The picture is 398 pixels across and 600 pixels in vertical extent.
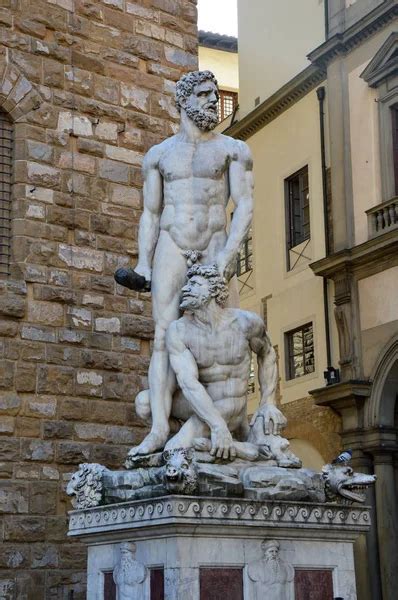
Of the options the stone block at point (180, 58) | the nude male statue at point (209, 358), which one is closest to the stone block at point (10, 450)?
the nude male statue at point (209, 358)

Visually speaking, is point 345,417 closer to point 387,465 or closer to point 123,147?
point 387,465

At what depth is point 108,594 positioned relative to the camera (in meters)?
7.97

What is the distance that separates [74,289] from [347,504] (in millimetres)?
4254

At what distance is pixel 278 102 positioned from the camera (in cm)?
2580

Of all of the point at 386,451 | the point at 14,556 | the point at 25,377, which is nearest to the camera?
the point at 14,556

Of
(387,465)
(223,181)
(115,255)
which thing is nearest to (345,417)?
(387,465)

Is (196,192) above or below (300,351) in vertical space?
below

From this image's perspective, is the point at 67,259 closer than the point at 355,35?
Yes

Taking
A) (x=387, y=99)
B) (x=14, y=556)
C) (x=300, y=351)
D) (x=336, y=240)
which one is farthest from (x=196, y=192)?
(x=300, y=351)

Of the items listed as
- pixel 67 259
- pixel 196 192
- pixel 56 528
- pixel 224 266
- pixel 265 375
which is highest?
pixel 67 259

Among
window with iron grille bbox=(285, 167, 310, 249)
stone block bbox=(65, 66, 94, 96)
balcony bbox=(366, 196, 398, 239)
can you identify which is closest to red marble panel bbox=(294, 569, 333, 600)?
stone block bbox=(65, 66, 94, 96)

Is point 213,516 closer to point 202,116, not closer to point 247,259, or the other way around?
point 202,116

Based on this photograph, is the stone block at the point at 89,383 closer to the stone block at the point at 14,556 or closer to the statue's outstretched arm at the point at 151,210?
the stone block at the point at 14,556

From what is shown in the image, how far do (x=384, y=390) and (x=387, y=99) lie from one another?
538cm
